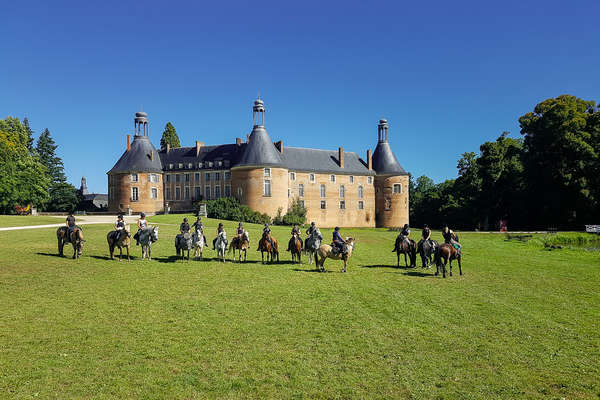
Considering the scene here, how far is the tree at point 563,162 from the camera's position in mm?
46688

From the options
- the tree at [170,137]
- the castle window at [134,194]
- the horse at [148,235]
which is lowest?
the horse at [148,235]

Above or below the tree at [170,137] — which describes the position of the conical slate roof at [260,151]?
below

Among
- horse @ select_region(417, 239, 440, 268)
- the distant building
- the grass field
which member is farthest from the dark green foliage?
the distant building

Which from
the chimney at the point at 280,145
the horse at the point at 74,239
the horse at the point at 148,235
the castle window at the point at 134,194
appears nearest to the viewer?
the horse at the point at 74,239

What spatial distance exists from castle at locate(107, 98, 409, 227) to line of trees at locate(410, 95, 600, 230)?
39.7ft

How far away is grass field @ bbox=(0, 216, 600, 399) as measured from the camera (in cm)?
671

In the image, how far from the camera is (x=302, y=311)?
35.1ft

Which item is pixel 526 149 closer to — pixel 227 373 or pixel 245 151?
pixel 245 151

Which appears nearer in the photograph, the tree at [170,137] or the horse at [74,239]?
the horse at [74,239]

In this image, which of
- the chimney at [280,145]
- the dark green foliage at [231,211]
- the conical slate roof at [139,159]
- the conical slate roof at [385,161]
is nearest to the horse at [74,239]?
the dark green foliage at [231,211]

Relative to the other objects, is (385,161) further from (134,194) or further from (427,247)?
(427,247)

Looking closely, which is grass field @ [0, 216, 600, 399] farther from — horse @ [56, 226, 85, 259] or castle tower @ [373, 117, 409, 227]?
castle tower @ [373, 117, 409, 227]

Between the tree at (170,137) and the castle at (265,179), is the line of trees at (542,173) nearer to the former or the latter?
the castle at (265,179)

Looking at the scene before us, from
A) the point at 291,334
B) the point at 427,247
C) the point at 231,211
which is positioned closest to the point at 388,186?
the point at 231,211
